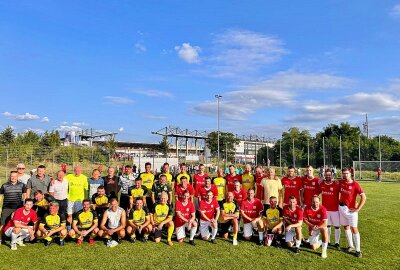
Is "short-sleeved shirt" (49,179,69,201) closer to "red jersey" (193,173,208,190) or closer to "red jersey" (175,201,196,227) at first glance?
"red jersey" (175,201,196,227)

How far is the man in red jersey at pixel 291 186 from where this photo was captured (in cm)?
932

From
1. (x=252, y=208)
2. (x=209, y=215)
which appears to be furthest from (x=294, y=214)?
(x=209, y=215)

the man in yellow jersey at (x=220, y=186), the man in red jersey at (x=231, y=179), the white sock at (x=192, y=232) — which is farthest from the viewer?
the man in red jersey at (x=231, y=179)

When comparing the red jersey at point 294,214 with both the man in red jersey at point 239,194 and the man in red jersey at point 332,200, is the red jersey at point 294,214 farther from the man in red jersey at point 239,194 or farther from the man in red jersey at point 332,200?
the man in red jersey at point 239,194

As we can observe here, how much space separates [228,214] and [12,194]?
217 inches

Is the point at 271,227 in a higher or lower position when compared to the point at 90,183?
lower

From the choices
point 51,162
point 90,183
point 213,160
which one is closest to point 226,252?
point 90,183

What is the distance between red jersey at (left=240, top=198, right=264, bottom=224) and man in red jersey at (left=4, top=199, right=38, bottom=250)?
208 inches

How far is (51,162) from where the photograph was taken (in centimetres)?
2873

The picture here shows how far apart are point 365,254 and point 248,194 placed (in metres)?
3.08

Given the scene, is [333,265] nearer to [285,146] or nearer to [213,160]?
[285,146]

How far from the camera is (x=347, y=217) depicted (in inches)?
322

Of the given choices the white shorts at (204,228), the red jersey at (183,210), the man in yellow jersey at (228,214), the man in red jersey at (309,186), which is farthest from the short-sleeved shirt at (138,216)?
the man in red jersey at (309,186)

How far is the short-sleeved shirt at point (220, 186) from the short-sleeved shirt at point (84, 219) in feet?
11.2
